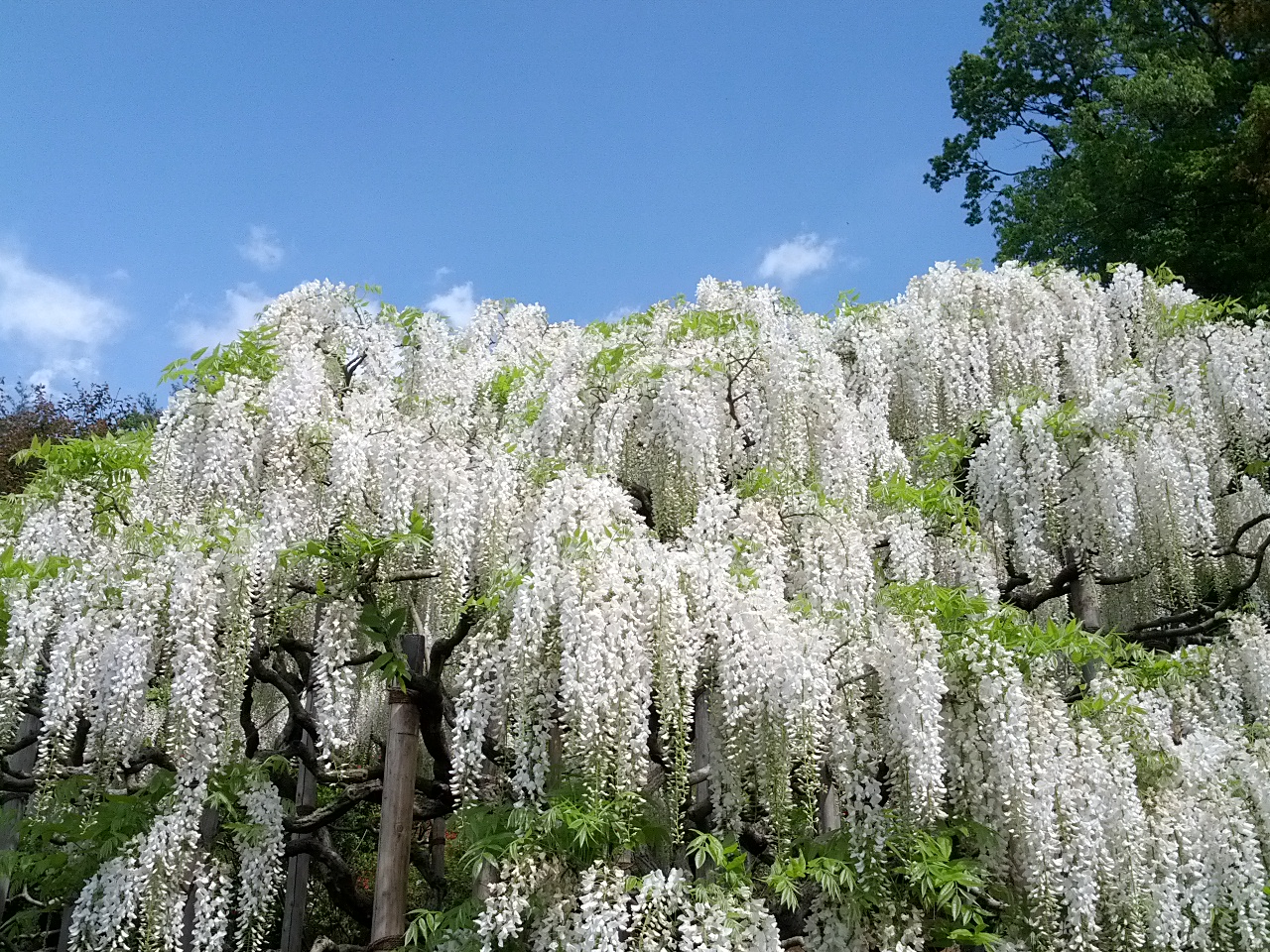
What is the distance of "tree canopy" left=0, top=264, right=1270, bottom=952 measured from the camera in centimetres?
468

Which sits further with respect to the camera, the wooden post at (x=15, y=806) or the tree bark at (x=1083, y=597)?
the tree bark at (x=1083, y=597)

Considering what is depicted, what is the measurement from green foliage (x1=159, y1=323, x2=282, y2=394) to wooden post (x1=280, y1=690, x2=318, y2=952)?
2.59 metres

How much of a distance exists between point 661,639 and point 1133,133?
1106 centimetres

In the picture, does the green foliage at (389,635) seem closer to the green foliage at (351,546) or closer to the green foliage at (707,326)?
the green foliage at (351,546)

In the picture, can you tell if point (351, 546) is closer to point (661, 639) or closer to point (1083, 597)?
point (661, 639)

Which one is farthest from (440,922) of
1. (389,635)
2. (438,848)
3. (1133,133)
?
(1133,133)

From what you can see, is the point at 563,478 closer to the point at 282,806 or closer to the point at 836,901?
the point at 836,901

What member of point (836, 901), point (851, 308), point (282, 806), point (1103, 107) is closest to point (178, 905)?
point (282, 806)

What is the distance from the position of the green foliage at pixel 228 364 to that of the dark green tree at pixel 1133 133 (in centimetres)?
860

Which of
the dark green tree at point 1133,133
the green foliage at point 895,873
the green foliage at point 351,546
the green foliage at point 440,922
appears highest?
the dark green tree at point 1133,133

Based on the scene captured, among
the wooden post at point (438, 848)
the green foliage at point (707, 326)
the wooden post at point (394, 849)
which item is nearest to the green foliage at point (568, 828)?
the wooden post at point (394, 849)

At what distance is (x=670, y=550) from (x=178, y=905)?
3214 mm

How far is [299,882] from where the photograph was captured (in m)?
7.56

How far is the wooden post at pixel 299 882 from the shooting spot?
290 inches
